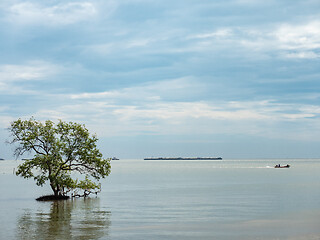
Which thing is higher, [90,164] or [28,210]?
[90,164]

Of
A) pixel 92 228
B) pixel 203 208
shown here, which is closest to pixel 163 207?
pixel 203 208

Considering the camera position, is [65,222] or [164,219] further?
[164,219]

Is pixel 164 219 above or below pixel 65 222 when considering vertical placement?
below

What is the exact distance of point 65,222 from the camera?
4316 centimetres

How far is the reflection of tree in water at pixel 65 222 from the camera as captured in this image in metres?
36.3

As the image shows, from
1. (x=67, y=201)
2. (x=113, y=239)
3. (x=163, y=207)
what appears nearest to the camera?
(x=113, y=239)

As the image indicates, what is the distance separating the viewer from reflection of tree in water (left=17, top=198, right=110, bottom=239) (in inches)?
1428

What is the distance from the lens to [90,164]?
209 feet

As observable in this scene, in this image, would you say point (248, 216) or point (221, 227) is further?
point (248, 216)

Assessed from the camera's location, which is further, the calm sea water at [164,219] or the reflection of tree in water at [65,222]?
the calm sea water at [164,219]

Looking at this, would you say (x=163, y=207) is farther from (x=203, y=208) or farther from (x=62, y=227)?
(x=62, y=227)

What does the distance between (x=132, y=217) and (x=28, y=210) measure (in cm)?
1547

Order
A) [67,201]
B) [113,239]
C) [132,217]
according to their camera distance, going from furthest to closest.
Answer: [67,201] < [132,217] < [113,239]

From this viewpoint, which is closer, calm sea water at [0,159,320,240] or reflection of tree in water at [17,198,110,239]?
reflection of tree in water at [17,198,110,239]
